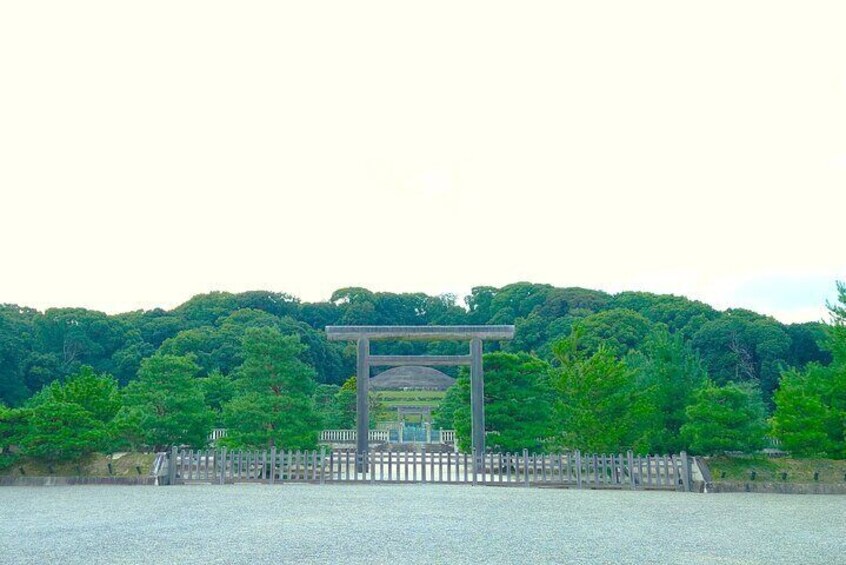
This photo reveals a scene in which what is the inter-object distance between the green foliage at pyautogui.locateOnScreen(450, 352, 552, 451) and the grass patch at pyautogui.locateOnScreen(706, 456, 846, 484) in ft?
17.5

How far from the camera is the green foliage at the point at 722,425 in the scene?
629 inches

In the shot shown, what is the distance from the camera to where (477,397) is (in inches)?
770

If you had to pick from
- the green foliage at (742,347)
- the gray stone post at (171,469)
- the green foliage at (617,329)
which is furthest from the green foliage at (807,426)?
the green foliage at (742,347)

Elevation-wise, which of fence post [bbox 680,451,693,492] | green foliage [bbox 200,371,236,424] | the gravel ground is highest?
green foliage [bbox 200,371,236,424]

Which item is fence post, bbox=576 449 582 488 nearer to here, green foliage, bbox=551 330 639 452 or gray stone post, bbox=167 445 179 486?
green foliage, bbox=551 330 639 452

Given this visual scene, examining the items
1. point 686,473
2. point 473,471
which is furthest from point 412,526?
point 686,473

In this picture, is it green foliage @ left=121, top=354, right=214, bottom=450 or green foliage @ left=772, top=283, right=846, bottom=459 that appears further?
green foliage @ left=121, top=354, right=214, bottom=450

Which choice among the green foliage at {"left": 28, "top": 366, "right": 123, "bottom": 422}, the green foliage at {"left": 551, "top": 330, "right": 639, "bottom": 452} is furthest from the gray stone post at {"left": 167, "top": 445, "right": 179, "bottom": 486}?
the green foliage at {"left": 551, "top": 330, "right": 639, "bottom": 452}

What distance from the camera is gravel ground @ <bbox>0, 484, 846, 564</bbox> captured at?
8.22 m

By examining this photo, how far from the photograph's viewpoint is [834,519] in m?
Result: 11.4

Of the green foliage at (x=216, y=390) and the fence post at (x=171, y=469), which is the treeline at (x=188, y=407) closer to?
the fence post at (x=171, y=469)

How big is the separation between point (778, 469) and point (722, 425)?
1.64 m

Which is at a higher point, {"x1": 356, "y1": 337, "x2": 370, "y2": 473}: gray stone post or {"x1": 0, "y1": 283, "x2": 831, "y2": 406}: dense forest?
{"x1": 0, "y1": 283, "x2": 831, "y2": 406}: dense forest

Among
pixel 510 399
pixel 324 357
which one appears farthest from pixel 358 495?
pixel 324 357
